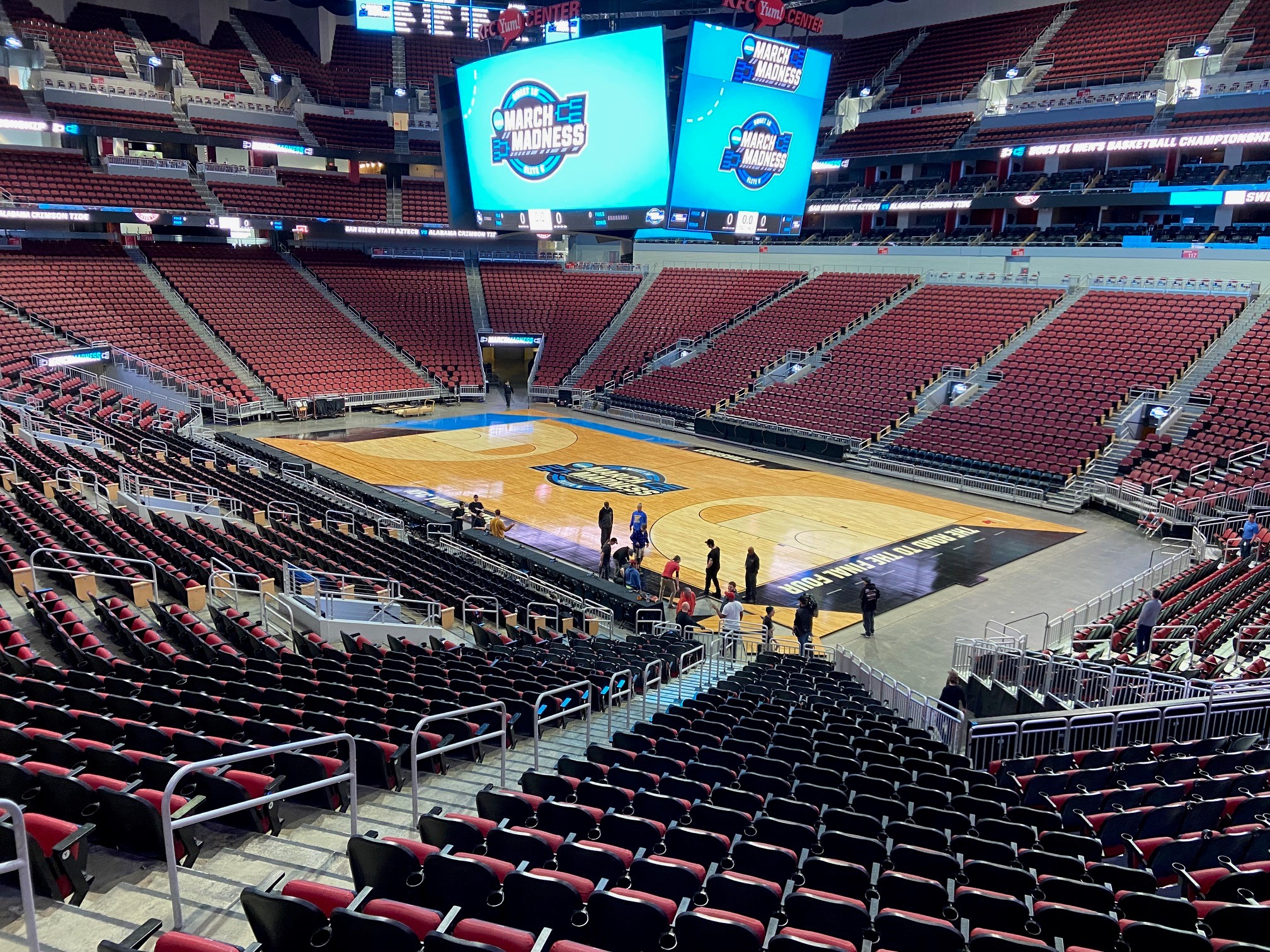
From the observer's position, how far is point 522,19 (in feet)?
112

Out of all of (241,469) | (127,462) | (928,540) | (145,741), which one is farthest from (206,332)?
(145,741)

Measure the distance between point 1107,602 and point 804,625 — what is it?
22.5ft

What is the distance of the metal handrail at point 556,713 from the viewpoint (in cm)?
788

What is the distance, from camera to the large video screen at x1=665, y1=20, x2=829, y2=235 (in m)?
24.1

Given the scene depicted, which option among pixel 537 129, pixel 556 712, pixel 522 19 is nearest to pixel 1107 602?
pixel 556 712

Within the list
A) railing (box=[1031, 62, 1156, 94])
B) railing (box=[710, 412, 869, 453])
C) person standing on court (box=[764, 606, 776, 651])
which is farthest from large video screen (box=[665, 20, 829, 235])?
railing (box=[1031, 62, 1156, 94])

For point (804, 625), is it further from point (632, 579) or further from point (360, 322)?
point (360, 322)

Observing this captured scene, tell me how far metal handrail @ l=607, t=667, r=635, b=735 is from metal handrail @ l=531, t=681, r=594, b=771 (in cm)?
26

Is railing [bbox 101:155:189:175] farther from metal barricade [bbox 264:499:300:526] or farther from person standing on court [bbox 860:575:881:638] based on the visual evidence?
person standing on court [bbox 860:575:881:638]

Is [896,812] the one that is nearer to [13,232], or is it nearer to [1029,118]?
[1029,118]

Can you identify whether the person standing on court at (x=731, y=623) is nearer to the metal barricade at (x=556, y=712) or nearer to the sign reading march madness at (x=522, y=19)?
the metal barricade at (x=556, y=712)

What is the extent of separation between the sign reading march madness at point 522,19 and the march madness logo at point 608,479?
16.8m

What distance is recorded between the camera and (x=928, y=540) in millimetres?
22797

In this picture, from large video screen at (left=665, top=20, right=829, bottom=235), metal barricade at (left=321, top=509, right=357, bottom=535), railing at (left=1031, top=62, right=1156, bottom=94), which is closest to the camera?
metal barricade at (left=321, top=509, right=357, bottom=535)
